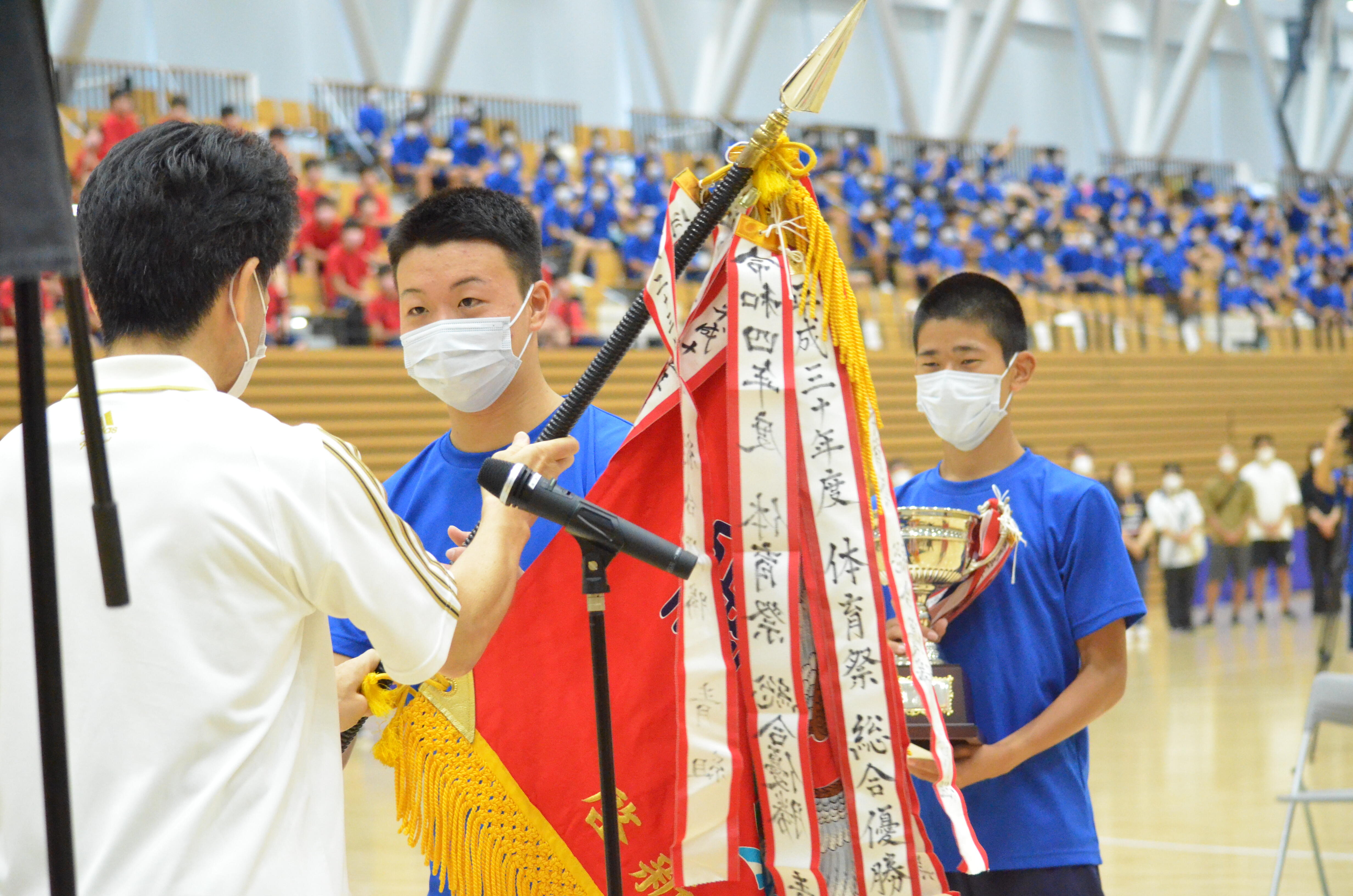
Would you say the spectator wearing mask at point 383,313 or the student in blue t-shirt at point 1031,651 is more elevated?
the spectator wearing mask at point 383,313

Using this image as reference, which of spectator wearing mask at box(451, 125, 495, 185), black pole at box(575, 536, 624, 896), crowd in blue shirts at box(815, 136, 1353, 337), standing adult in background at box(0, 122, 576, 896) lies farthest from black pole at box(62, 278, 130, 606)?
crowd in blue shirts at box(815, 136, 1353, 337)

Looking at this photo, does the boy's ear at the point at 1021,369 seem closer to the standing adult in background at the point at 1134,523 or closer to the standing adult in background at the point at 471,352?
the standing adult in background at the point at 471,352

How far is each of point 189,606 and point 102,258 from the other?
0.38 metres

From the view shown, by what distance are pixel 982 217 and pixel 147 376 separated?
695 inches

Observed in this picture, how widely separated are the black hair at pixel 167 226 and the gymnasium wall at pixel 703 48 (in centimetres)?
1555

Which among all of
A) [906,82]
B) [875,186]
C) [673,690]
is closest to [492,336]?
[673,690]

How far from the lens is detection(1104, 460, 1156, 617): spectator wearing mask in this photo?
12.2 meters

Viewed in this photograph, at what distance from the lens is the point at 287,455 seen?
1311 mm

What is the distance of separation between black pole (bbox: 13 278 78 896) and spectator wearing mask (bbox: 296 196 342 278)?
33.0 feet

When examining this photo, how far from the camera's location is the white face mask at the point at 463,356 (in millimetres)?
2105

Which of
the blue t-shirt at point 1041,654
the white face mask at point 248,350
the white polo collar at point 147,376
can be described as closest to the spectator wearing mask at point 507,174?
the blue t-shirt at point 1041,654

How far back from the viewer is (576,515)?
1.54 m

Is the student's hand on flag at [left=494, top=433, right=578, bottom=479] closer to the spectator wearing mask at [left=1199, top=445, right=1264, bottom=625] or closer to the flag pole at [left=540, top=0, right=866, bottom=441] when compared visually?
the flag pole at [left=540, top=0, right=866, bottom=441]

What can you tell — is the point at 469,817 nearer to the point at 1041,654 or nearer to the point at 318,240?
the point at 1041,654
